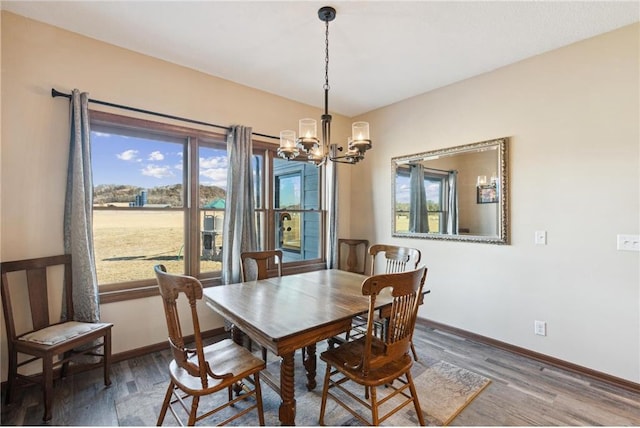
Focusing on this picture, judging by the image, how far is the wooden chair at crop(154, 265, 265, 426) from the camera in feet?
4.99

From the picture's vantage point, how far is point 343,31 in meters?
2.46

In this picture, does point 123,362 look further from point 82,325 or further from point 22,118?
point 22,118

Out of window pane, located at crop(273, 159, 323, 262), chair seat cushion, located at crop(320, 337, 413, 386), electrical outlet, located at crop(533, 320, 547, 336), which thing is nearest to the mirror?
electrical outlet, located at crop(533, 320, 547, 336)

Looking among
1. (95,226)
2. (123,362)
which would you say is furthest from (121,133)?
(123,362)

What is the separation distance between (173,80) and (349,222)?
2.94m

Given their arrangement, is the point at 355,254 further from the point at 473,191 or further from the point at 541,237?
the point at 541,237

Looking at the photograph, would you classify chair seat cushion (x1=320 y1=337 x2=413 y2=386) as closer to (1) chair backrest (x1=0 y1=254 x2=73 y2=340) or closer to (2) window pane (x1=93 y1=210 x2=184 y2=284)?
(2) window pane (x1=93 y1=210 x2=184 y2=284)

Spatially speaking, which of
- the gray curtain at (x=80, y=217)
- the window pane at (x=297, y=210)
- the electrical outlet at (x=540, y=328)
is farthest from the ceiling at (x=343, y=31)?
the electrical outlet at (x=540, y=328)

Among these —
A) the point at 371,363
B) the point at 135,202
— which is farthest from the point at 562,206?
the point at 135,202

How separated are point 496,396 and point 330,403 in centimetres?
123

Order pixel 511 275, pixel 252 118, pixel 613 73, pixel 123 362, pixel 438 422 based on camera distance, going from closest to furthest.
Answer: pixel 438 422
pixel 613 73
pixel 123 362
pixel 511 275
pixel 252 118

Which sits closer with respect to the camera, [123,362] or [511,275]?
[123,362]

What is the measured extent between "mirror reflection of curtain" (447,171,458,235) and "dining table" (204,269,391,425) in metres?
1.50

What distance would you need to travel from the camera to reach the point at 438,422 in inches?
75.8
